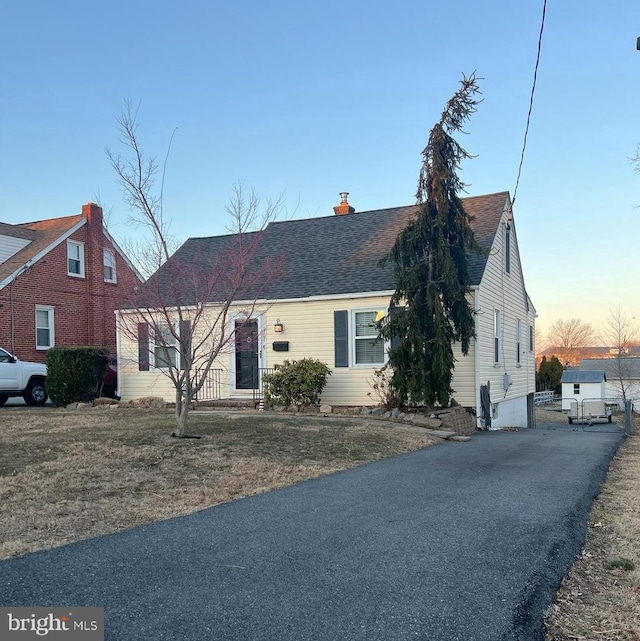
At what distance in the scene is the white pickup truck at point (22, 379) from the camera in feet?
53.6

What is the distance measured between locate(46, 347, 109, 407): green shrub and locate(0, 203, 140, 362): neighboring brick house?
313 cm

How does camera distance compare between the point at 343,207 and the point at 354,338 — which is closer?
the point at 354,338

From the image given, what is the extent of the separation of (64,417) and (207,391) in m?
4.52

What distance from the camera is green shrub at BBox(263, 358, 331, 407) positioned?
47.8 feet

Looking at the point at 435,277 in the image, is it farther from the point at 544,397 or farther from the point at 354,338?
the point at 544,397

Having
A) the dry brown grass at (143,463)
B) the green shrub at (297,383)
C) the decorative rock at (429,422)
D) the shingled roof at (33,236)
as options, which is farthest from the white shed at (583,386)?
the dry brown grass at (143,463)

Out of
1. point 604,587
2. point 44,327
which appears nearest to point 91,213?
point 44,327

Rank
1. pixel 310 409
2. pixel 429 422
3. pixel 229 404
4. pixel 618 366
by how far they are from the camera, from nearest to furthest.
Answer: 1. pixel 429 422
2. pixel 310 409
3. pixel 229 404
4. pixel 618 366

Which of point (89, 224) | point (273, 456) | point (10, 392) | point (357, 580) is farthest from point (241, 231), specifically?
point (89, 224)

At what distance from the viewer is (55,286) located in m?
21.6

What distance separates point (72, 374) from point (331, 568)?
531 inches

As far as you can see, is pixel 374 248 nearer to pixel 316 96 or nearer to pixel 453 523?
pixel 316 96

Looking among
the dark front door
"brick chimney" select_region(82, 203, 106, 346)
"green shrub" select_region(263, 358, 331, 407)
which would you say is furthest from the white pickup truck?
"green shrub" select_region(263, 358, 331, 407)

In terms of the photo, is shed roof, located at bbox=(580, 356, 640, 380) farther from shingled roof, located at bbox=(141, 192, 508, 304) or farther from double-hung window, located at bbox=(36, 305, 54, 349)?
double-hung window, located at bbox=(36, 305, 54, 349)
